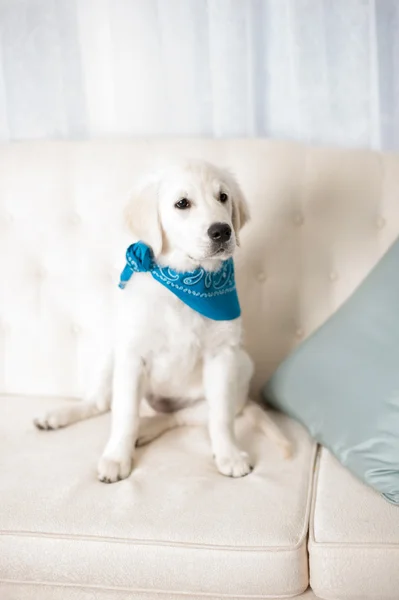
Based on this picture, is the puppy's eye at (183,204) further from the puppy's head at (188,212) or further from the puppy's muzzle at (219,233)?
the puppy's muzzle at (219,233)

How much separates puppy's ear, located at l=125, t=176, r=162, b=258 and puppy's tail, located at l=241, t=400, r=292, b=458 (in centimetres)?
50

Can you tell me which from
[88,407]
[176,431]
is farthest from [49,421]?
[176,431]

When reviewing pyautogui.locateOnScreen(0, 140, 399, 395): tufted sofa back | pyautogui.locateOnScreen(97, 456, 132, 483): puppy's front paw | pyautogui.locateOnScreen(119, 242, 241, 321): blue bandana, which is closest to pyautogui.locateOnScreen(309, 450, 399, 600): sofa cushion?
pyautogui.locateOnScreen(97, 456, 132, 483): puppy's front paw

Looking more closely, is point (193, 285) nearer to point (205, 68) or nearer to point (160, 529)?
point (160, 529)

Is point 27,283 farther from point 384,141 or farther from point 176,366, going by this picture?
point 384,141

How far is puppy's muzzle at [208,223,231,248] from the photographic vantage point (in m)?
1.57

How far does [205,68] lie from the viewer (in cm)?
218

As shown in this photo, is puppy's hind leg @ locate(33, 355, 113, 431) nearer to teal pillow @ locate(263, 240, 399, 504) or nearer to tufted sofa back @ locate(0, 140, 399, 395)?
tufted sofa back @ locate(0, 140, 399, 395)

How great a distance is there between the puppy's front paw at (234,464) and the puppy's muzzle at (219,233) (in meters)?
0.50

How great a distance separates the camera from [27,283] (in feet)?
6.75

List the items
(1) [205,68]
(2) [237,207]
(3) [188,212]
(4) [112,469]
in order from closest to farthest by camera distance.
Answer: (4) [112,469] < (3) [188,212] < (2) [237,207] < (1) [205,68]

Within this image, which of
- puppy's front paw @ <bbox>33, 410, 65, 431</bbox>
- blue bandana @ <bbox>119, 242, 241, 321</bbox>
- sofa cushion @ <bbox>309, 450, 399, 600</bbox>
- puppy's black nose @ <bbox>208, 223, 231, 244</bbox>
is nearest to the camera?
sofa cushion @ <bbox>309, 450, 399, 600</bbox>

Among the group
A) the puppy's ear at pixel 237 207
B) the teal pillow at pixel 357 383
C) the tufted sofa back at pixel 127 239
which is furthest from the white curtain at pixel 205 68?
the teal pillow at pixel 357 383

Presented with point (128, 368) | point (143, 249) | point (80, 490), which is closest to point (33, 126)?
point (143, 249)
